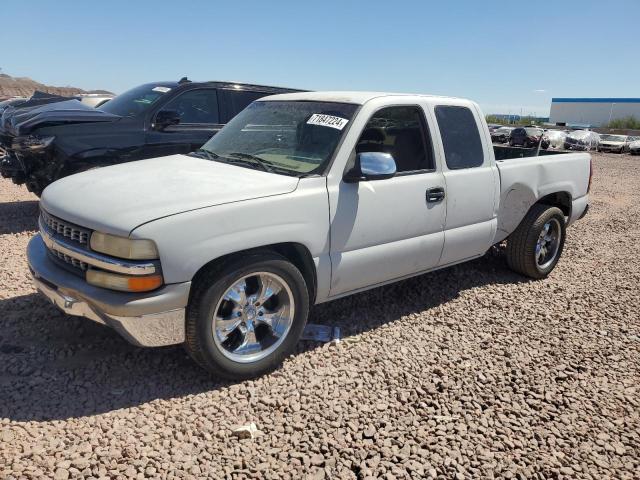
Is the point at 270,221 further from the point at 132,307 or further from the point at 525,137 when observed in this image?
the point at 525,137

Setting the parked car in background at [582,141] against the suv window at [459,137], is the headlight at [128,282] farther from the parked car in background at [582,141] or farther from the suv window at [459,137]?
the parked car in background at [582,141]

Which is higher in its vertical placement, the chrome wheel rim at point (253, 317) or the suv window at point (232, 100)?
the suv window at point (232, 100)

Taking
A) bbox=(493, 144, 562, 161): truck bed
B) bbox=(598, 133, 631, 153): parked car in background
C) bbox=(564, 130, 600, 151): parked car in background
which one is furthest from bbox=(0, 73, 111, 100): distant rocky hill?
bbox=(493, 144, 562, 161): truck bed

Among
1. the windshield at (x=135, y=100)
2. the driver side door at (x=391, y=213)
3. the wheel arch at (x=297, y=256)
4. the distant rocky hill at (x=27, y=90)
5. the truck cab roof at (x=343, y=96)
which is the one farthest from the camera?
the distant rocky hill at (x=27, y=90)

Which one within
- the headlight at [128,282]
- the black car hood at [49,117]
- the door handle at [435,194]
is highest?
the black car hood at [49,117]

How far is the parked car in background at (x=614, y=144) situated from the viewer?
3249 centimetres

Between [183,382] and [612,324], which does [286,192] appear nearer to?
[183,382]

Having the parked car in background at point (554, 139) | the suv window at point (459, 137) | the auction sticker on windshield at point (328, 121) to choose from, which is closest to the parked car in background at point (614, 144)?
the parked car in background at point (554, 139)

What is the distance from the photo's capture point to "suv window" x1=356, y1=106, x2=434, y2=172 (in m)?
3.80

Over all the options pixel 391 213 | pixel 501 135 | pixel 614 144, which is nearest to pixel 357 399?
pixel 391 213

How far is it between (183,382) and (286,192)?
4.49ft

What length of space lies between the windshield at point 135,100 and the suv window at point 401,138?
12.7ft

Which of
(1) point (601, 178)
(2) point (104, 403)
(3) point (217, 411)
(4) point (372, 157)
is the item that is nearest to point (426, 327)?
(4) point (372, 157)

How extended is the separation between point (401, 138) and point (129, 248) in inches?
90.2
